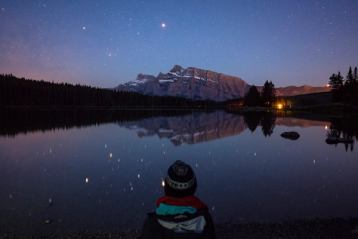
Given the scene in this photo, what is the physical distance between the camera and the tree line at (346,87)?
120 m

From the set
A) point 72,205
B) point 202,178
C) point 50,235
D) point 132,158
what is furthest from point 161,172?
point 50,235

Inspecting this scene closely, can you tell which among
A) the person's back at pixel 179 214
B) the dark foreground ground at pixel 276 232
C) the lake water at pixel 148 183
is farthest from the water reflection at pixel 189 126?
the person's back at pixel 179 214

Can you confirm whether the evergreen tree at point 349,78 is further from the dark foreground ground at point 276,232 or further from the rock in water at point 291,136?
the dark foreground ground at point 276,232

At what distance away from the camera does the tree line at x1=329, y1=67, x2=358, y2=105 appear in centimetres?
12012

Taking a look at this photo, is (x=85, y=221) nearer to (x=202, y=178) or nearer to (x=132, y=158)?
(x=202, y=178)

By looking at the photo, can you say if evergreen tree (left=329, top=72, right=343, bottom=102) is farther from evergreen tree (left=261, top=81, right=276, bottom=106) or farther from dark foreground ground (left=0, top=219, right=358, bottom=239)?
dark foreground ground (left=0, top=219, right=358, bottom=239)

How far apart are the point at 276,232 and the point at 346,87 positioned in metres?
130

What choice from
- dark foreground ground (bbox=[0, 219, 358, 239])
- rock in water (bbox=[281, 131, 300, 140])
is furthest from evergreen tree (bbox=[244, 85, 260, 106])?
dark foreground ground (bbox=[0, 219, 358, 239])

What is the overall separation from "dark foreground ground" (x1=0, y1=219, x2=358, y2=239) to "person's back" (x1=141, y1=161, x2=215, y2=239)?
8.33 metres

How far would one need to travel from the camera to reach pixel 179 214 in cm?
453

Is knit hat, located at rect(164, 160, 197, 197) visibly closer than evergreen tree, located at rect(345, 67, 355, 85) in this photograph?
Yes

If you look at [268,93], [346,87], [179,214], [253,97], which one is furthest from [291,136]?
[253,97]

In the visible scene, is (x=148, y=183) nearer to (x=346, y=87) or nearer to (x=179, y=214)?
(x=179, y=214)

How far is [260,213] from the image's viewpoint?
16016mm
